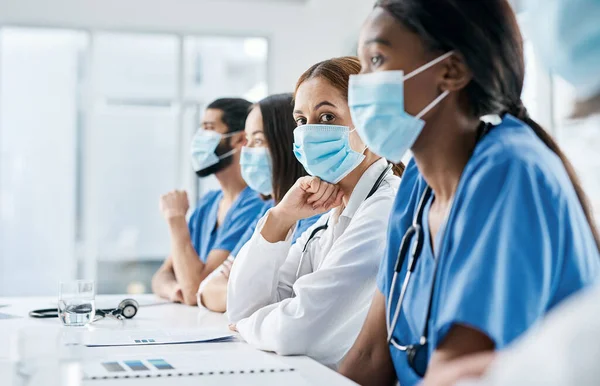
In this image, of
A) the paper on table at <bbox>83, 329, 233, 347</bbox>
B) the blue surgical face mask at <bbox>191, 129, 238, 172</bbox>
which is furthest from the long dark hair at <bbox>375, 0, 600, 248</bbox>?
the blue surgical face mask at <bbox>191, 129, 238, 172</bbox>

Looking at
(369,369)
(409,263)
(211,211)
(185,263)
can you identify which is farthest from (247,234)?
(409,263)

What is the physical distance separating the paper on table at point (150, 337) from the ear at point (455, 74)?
0.91 m

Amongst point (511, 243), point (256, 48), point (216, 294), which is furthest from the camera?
point (256, 48)

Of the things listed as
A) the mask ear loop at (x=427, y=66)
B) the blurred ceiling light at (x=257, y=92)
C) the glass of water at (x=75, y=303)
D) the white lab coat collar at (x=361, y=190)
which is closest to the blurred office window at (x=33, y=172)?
the blurred ceiling light at (x=257, y=92)

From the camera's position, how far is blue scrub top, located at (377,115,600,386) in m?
1.07

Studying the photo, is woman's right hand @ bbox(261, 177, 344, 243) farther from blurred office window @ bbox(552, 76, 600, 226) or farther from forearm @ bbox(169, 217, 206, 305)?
blurred office window @ bbox(552, 76, 600, 226)

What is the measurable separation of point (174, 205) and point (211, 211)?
0.26m

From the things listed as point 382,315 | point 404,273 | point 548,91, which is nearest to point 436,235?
point 404,273

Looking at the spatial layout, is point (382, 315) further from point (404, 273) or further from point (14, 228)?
point (14, 228)

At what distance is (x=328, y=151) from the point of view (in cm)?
195

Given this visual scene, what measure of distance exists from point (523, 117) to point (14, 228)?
505 cm

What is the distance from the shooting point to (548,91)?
3232 mm

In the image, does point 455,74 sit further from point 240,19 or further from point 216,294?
point 240,19

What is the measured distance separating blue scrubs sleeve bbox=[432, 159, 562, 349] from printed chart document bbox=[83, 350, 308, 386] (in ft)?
1.20
